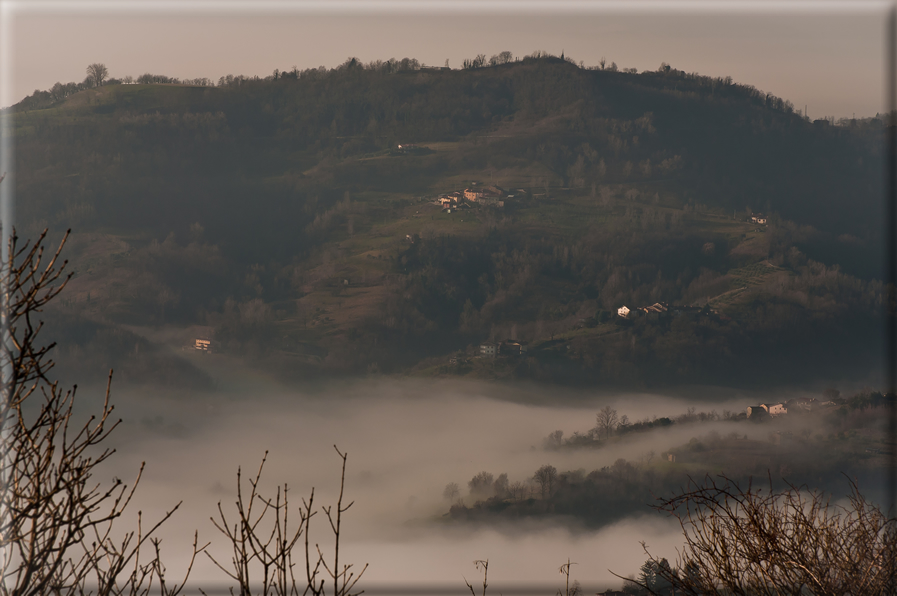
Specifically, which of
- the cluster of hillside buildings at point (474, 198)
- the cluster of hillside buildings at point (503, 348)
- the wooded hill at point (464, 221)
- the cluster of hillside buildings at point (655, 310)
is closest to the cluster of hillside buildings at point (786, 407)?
the wooded hill at point (464, 221)

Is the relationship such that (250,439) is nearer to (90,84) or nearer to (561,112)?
(90,84)

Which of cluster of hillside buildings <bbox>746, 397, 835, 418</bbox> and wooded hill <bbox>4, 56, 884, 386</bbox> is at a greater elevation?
wooded hill <bbox>4, 56, 884, 386</bbox>

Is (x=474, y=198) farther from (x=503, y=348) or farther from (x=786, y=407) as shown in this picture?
(x=786, y=407)

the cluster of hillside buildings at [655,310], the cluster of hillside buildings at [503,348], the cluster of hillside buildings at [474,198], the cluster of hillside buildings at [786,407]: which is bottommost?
the cluster of hillside buildings at [786,407]

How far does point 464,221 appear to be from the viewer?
76312 mm

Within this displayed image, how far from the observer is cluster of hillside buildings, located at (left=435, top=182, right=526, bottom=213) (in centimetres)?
7631

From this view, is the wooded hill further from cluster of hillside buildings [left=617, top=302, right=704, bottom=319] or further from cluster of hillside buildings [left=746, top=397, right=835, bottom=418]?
cluster of hillside buildings [left=746, top=397, right=835, bottom=418]

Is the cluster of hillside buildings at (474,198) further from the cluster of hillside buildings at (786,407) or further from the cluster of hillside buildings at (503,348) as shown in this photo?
the cluster of hillside buildings at (786,407)

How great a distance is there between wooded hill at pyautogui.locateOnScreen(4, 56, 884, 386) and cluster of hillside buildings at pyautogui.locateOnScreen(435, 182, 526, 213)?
1.45 m

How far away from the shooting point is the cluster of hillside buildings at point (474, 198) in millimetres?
76312

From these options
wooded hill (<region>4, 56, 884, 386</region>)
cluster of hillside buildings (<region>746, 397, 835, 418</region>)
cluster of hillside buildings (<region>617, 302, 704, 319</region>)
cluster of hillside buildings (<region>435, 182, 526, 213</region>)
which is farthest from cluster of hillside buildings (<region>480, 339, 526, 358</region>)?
cluster of hillside buildings (<region>746, 397, 835, 418</region>)

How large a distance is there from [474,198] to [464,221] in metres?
2.76

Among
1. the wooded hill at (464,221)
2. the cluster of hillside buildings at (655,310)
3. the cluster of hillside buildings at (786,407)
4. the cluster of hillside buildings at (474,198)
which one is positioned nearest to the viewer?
the cluster of hillside buildings at (786,407)

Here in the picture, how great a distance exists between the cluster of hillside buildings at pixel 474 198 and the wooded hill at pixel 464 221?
145 cm
